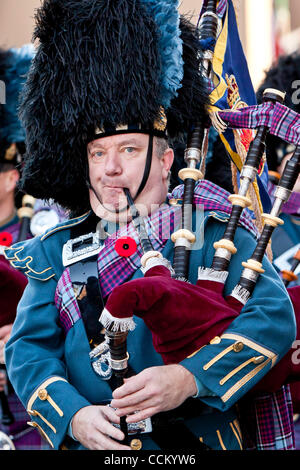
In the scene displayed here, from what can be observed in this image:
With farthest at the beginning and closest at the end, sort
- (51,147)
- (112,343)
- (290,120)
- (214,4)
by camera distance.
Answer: (214,4) < (51,147) < (290,120) < (112,343)

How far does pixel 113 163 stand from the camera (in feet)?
10.2

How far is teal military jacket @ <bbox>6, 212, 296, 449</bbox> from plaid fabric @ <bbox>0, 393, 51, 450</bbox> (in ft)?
5.63

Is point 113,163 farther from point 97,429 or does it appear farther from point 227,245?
point 97,429

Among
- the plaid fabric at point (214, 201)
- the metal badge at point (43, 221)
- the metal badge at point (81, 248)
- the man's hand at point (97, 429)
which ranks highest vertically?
the plaid fabric at point (214, 201)

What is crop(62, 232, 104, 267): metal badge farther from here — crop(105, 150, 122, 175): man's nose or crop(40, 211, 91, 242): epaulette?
crop(105, 150, 122, 175): man's nose

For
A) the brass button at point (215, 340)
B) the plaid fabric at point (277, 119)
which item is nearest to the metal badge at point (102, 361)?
the brass button at point (215, 340)

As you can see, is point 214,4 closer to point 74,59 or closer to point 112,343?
point 74,59

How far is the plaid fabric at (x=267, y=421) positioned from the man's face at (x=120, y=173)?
0.83m

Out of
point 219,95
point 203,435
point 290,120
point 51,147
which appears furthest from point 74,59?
point 203,435

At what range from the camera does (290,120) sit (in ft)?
10.2

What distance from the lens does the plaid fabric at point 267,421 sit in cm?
318

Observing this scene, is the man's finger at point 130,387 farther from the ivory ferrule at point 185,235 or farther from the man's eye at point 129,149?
the man's eye at point 129,149

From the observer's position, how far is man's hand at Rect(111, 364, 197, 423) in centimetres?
266
